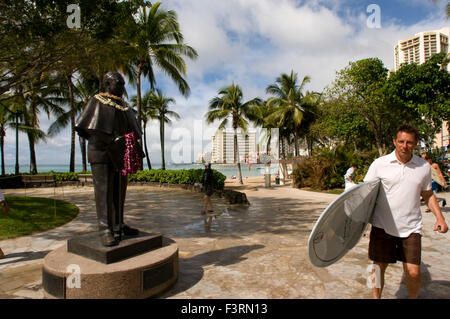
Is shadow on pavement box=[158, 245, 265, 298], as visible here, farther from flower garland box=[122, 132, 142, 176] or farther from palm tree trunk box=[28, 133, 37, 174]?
palm tree trunk box=[28, 133, 37, 174]

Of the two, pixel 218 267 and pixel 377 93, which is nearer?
pixel 218 267

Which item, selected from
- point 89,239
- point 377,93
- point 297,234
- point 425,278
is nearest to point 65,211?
point 89,239

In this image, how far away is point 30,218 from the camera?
7.64 m

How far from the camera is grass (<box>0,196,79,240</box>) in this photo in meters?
6.48

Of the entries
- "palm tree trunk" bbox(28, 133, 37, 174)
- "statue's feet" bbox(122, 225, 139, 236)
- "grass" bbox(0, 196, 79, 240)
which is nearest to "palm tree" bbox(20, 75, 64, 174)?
"palm tree trunk" bbox(28, 133, 37, 174)

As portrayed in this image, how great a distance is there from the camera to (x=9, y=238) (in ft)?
19.3

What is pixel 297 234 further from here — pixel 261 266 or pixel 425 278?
pixel 425 278

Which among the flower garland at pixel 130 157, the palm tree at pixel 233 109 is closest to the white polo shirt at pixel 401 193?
the flower garland at pixel 130 157

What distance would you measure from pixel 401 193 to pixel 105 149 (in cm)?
317

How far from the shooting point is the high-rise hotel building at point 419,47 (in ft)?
110

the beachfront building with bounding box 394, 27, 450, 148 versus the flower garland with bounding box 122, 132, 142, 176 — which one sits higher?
the beachfront building with bounding box 394, 27, 450, 148

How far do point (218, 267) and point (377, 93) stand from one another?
49.5ft

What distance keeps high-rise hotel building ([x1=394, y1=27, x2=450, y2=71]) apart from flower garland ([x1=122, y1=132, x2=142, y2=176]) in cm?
3621

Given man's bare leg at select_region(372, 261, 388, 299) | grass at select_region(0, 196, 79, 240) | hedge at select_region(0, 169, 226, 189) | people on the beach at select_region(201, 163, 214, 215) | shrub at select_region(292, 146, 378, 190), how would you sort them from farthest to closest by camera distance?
shrub at select_region(292, 146, 378, 190) → hedge at select_region(0, 169, 226, 189) → people on the beach at select_region(201, 163, 214, 215) → grass at select_region(0, 196, 79, 240) → man's bare leg at select_region(372, 261, 388, 299)
